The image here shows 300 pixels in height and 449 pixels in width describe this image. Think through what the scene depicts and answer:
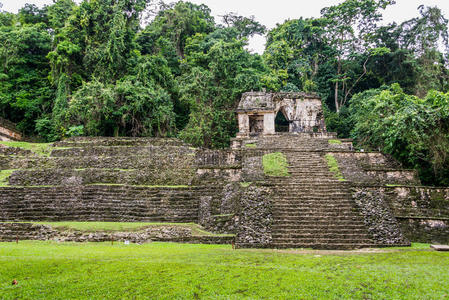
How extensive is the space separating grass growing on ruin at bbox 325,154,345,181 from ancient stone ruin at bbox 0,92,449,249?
4 cm

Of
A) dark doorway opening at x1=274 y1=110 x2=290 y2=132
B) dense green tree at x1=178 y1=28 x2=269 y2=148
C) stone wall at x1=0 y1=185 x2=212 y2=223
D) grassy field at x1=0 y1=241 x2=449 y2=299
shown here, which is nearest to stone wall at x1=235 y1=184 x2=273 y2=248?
grassy field at x1=0 y1=241 x2=449 y2=299

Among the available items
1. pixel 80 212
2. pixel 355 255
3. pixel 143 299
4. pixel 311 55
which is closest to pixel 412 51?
pixel 311 55

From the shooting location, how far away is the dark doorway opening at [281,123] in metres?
25.3

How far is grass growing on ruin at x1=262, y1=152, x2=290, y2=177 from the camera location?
1192cm

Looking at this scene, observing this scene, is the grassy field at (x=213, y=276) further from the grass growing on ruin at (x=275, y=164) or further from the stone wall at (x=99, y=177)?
the stone wall at (x=99, y=177)

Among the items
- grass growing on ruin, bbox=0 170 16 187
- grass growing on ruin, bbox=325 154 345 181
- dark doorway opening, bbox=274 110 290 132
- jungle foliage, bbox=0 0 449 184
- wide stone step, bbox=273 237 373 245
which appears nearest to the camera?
wide stone step, bbox=273 237 373 245

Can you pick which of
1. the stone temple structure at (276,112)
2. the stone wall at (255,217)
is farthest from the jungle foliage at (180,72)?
the stone wall at (255,217)

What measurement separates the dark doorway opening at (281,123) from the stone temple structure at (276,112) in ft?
13.1

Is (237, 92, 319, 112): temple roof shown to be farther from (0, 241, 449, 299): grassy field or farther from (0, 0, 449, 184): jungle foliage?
(0, 241, 449, 299): grassy field

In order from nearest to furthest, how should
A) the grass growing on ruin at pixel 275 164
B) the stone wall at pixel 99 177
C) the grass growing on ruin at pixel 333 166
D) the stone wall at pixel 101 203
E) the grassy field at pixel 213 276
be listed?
the grassy field at pixel 213 276, the stone wall at pixel 101 203, the grass growing on ruin at pixel 333 166, the grass growing on ruin at pixel 275 164, the stone wall at pixel 99 177

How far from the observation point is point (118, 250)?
24.1 ft

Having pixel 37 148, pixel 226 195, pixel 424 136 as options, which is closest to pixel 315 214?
pixel 226 195

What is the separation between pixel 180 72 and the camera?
2533cm

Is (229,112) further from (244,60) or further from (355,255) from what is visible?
(355,255)
